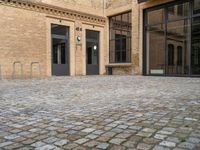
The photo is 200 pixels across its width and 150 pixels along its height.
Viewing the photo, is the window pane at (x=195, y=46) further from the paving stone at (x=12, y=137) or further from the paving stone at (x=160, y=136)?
the paving stone at (x=12, y=137)

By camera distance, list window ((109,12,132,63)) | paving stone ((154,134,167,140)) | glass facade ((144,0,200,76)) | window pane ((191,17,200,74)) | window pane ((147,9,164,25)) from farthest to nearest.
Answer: window ((109,12,132,63)), window pane ((147,9,164,25)), glass facade ((144,0,200,76)), window pane ((191,17,200,74)), paving stone ((154,134,167,140))

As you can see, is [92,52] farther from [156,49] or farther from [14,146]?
[14,146]

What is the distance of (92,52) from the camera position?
52.6ft

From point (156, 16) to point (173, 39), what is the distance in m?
1.71

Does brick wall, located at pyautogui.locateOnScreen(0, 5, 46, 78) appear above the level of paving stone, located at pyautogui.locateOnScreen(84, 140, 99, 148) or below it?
above

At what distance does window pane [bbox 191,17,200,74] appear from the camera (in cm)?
1139

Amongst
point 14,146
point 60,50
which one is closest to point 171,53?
point 60,50

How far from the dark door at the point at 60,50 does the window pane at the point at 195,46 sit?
25.2 ft

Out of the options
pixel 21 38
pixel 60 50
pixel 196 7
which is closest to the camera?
pixel 196 7

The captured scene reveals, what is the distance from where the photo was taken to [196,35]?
11555mm

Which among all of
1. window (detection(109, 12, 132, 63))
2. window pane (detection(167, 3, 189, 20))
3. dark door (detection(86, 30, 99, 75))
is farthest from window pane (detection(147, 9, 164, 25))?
dark door (detection(86, 30, 99, 75))

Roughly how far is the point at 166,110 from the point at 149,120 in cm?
73

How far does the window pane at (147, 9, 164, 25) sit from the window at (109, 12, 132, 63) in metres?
1.78

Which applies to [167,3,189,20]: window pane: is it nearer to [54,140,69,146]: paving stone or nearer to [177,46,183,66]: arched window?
[177,46,183,66]: arched window
